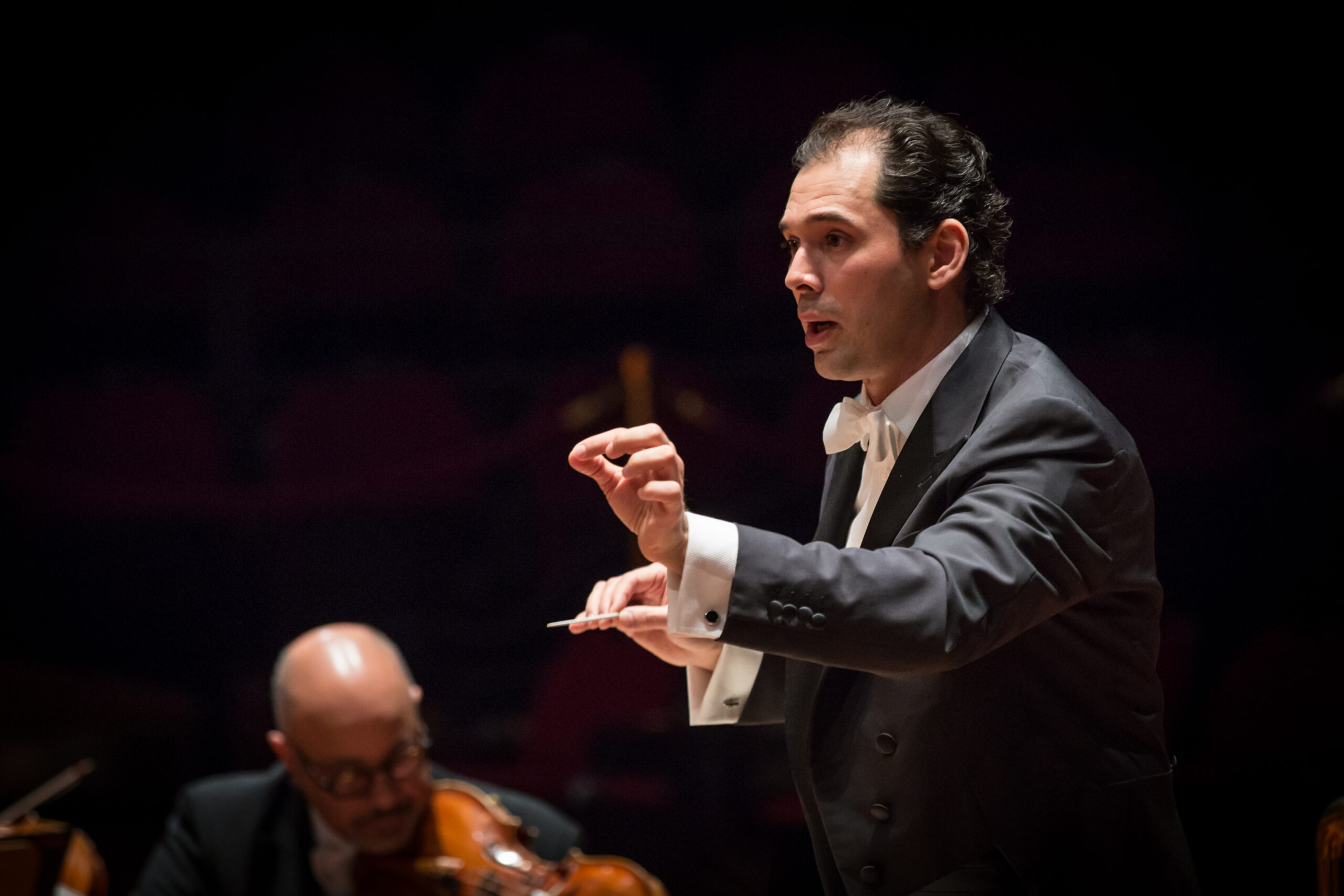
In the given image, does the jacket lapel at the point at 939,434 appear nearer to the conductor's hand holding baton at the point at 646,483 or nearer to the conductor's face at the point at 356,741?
the conductor's hand holding baton at the point at 646,483

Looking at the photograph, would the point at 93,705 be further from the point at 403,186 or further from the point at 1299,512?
the point at 1299,512

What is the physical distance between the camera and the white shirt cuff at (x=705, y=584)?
108 cm

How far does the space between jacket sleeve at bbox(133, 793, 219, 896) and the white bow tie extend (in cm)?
157

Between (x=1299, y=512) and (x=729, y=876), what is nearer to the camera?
(x=729, y=876)

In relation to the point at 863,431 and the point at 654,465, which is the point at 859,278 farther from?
the point at 654,465

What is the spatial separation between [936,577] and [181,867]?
1867 mm

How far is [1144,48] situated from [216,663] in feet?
10.9

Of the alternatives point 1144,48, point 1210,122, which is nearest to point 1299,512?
point 1210,122

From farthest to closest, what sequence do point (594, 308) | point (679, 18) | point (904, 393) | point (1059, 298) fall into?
point (679, 18), point (594, 308), point (1059, 298), point (904, 393)

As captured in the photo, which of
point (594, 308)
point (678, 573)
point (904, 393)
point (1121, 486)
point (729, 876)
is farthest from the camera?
point (594, 308)

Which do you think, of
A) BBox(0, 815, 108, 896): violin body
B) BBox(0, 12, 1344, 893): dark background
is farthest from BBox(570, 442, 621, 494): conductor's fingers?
BBox(0, 12, 1344, 893): dark background

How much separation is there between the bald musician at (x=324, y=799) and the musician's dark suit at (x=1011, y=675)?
1060 millimetres

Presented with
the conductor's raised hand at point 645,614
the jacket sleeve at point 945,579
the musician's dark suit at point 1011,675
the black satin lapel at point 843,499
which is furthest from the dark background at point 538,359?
the jacket sleeve at point 945,579

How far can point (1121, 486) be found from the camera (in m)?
1.25
